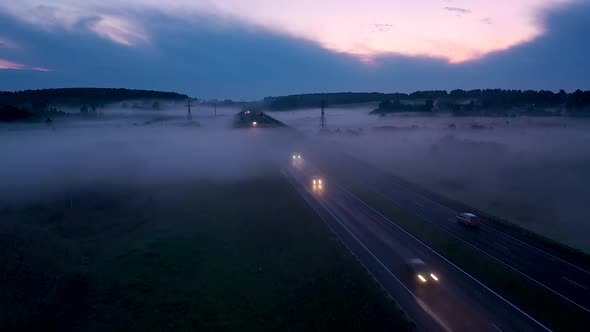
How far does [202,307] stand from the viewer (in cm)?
2153

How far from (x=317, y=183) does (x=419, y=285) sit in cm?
2989

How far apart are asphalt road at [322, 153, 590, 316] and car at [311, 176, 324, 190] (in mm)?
9049

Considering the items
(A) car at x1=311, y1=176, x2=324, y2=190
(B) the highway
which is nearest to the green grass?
(B) the highway

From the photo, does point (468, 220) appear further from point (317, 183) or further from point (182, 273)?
point (182, 273)

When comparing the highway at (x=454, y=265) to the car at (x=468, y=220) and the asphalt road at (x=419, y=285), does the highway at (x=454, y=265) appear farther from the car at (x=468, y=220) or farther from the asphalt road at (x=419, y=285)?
the car at (x=468, y=220)

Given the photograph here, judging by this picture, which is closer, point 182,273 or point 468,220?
point 182,273

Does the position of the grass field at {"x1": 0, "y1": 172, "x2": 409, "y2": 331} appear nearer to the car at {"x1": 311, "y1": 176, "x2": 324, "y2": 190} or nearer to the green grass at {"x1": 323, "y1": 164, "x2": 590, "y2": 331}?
the green grass at {"x1": 323, "y1": 164, "x2": 590, "y2": 331}

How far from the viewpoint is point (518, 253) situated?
27.9 metres

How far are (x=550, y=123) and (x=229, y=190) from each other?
12102 centimetres

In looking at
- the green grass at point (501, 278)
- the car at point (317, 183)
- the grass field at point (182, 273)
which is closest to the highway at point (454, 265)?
the green grass at point (501, 278)

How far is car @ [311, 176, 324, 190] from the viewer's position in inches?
1949

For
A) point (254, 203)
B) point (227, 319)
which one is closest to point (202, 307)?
point (227, 319)

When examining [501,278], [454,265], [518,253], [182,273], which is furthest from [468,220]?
[182,273]

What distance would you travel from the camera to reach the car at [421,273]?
22797 mm
